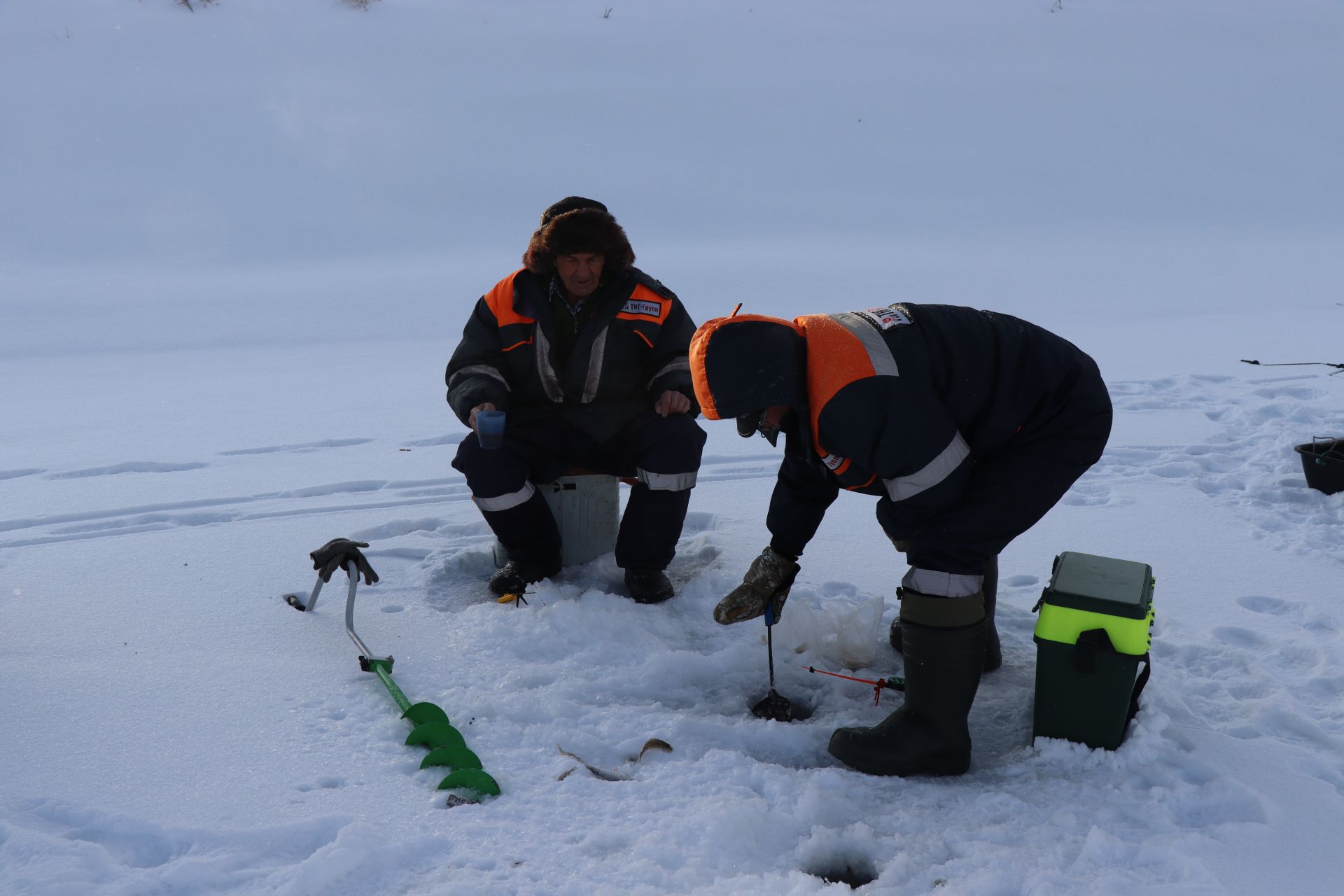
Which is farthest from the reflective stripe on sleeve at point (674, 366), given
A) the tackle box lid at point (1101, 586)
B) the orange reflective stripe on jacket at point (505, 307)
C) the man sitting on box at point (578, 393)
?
the tackle box lid at point (1101, 586)

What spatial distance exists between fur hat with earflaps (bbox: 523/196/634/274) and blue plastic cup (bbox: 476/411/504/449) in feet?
1.73

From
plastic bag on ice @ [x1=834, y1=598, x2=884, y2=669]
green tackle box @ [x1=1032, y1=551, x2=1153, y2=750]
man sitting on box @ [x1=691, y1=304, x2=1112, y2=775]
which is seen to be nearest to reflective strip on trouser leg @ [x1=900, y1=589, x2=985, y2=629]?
man sitting on box @ [x1=691, y1=304, x2=1112, y2=775]

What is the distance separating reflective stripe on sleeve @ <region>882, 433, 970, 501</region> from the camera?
2.27 meters

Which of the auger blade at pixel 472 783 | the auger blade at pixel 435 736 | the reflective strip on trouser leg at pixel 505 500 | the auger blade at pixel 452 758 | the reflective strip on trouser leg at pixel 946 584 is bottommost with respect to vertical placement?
the auger blade at pixel 472 783

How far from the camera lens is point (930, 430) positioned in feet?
7.36

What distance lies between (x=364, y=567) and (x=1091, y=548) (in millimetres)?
2454

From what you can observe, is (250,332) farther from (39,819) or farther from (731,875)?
(731,875)

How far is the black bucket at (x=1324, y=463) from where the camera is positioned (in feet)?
12.8

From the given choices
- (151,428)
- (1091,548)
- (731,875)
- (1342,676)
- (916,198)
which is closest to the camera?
(731,875)

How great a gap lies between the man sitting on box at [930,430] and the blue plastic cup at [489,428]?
1.00 m

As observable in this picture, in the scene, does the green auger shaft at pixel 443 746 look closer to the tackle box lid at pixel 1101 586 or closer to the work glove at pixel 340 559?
the work glove at pixel 340 559

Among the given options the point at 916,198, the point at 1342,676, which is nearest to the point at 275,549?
the point at 1342,676

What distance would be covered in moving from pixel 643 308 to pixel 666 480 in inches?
22.3

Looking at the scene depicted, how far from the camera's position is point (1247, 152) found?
14.6m
